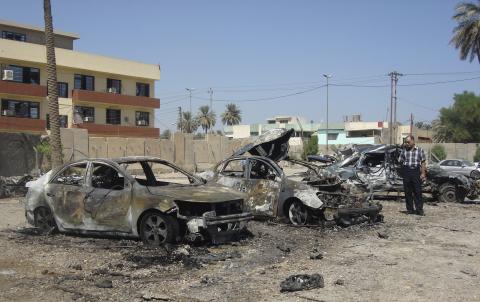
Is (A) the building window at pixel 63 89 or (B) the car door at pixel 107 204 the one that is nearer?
(B) the car door at pixel 107 204

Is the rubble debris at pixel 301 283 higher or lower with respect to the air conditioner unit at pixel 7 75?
lower

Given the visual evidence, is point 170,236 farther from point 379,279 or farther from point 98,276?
point 379,279

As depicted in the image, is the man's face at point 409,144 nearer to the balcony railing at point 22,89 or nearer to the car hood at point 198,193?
the car hood at point 198,193

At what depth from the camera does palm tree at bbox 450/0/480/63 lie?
41375mm

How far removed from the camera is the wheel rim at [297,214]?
1084 centimetres

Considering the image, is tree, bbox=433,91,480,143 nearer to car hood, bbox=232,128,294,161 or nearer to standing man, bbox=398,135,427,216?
standing man, bbox=398,135,427,216

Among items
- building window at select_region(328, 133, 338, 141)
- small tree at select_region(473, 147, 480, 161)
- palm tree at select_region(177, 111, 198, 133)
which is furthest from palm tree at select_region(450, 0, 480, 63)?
palm tree at select_region(177, 111, 198, 133)

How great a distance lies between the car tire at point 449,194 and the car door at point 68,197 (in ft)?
35.9

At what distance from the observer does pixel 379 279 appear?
22.1 ft

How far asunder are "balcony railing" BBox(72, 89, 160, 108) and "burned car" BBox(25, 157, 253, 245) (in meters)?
39.9

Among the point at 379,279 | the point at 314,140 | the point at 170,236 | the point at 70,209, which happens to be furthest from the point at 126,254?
the point at 314,140

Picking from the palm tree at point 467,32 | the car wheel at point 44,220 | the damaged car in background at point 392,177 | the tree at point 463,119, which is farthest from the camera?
the tree at point 463,119

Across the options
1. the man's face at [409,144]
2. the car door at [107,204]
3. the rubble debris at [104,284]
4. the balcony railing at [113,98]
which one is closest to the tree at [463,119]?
the balcony railing at [113,98]

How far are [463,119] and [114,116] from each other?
41.7m
